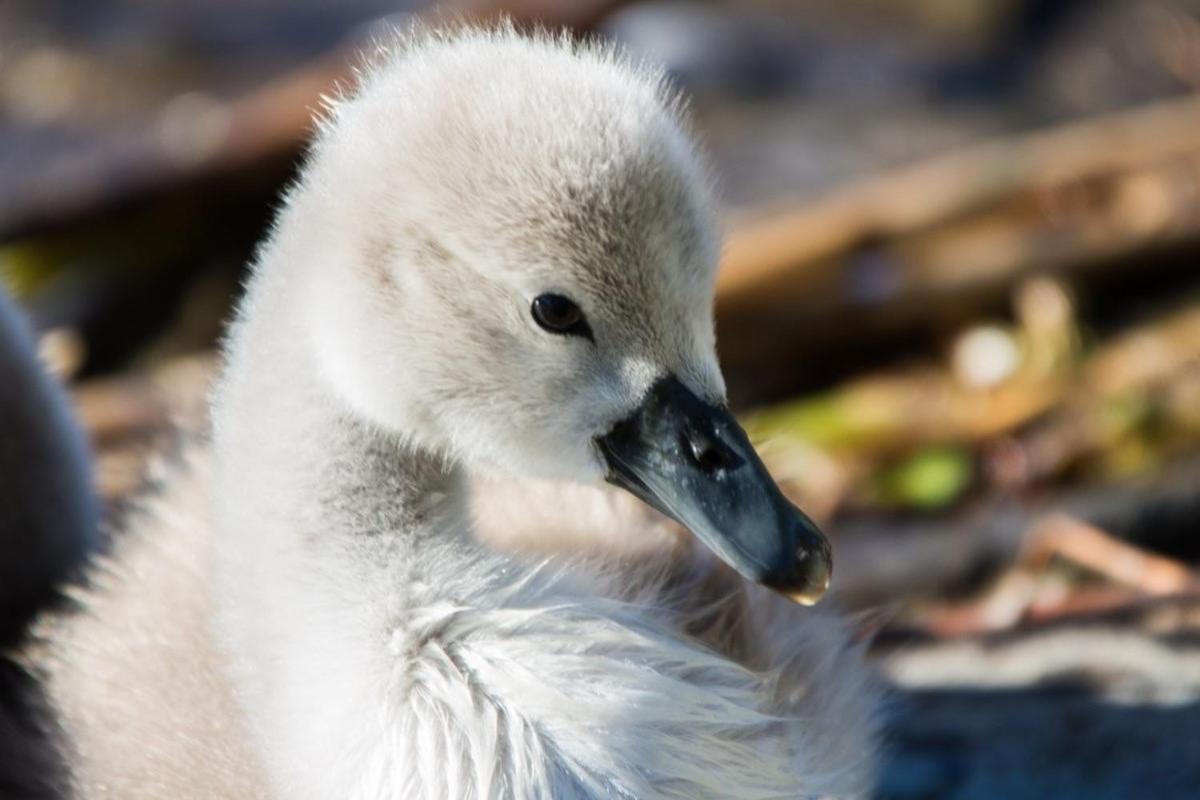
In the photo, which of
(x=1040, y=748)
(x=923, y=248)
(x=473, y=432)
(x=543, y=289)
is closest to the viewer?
(x=543, y=289)

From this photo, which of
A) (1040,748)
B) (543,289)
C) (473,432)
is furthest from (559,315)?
(1040,748)

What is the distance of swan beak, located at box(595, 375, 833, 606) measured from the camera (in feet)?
7.52

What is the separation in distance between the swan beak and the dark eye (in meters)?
0.12

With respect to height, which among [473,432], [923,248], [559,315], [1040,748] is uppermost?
[923,248]

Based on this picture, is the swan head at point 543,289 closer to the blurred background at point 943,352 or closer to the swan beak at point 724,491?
the swan beak at point 724,491

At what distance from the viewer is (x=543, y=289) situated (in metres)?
2.25

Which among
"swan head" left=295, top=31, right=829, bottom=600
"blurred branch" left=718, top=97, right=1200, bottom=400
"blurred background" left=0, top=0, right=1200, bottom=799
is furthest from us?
"blurred branch" left=718, top=97, right=1200, bottom=400

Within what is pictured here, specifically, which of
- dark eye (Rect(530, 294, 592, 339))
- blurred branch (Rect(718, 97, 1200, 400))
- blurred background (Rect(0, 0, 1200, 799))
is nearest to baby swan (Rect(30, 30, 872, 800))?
dark eye (Rect(530, 294, 592, 339))

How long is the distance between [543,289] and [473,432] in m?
0.22

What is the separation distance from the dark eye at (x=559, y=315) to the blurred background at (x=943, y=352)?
885mm

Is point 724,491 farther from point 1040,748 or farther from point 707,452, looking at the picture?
point 1040,748

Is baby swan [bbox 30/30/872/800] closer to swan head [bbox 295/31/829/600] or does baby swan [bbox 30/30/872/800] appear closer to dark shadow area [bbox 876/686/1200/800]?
swan head [bbox 295/31/829/600]

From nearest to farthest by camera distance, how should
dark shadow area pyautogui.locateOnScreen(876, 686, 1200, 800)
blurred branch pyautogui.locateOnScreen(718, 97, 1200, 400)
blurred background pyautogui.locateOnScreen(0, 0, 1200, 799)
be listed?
dark shadow area pyautogui.locateOnScreen(876, 686, 1200, 800) → blurred background pyautogui.locateOnScreen(0, 0, 1200, 799) → blurred branch pyautogui.locateOnScreen(718, 97, 1200, 400)

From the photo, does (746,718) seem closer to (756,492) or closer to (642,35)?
(756,492)
